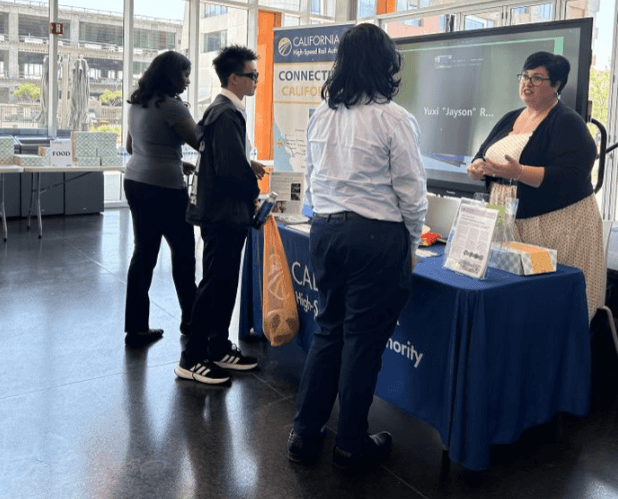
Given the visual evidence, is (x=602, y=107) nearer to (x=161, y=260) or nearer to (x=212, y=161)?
(x=161, y=260)

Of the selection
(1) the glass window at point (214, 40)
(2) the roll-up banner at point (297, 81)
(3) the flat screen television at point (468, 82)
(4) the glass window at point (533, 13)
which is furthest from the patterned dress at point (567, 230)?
(1) the glass window at point (214, 40)

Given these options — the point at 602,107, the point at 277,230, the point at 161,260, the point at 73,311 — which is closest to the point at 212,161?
the point at 277,230

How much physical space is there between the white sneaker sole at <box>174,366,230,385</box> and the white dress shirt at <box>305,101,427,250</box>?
1.22 meters

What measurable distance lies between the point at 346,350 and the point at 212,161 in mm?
1072

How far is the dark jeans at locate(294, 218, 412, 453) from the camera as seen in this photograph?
2.22m

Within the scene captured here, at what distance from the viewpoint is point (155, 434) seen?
8.83ft

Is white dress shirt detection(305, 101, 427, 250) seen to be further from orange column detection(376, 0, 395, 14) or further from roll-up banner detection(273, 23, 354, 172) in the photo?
orange column detection(376, 0, 395, 14)

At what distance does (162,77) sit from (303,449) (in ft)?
6.16

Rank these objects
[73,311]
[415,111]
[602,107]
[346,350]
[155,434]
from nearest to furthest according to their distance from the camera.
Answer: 1. [346,350]
2. [155,434]
3. [415,111]
4. [73,311]
5. [602,107]

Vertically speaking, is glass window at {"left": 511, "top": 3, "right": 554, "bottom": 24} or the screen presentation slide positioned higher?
glass window at {"left": 511, "top": 3, "right": 554, "bottom": 24}

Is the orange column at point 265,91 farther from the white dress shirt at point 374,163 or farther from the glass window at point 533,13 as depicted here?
the white dress shirt at point 374,163

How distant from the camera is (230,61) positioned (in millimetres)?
3051

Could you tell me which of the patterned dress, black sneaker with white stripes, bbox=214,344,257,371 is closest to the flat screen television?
the patterned dress

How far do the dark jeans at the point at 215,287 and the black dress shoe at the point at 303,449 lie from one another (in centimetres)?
84
